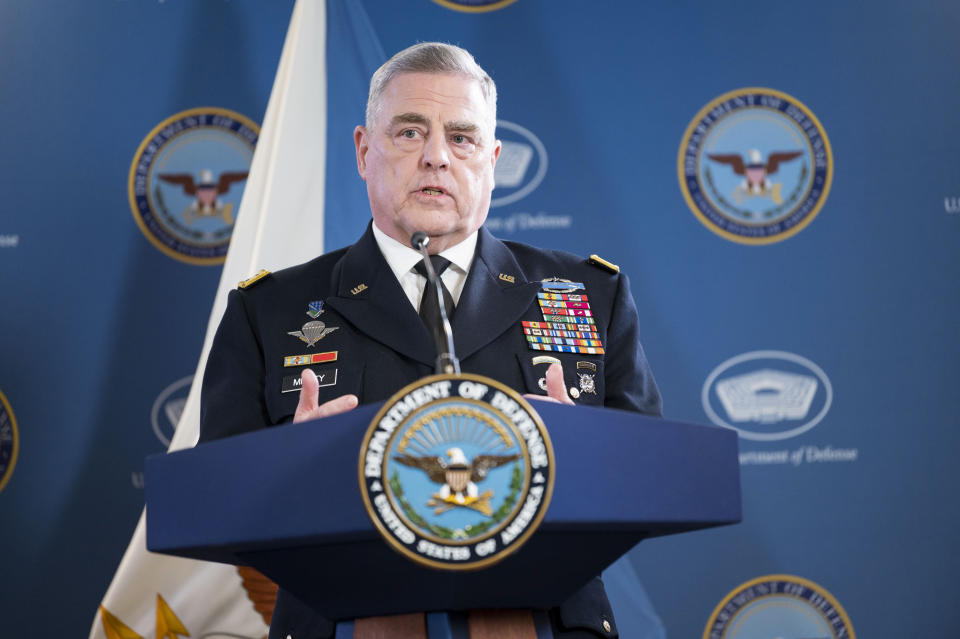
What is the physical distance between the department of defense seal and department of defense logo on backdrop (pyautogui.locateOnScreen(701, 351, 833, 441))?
188cm

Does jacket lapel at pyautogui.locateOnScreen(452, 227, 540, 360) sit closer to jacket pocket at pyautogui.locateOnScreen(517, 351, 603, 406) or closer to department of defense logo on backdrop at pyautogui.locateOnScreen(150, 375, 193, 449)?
jacket pocket at pyautogui.locateOnScreen(517, 351, 603, 406)

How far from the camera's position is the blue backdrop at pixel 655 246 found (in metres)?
2.51

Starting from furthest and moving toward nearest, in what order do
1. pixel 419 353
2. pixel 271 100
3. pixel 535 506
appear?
pixel 271 100 < pixel 419 353 < pixel 535 506

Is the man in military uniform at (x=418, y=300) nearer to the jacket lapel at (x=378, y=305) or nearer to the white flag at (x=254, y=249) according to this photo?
the jacket lapel at (x=378, y=305)

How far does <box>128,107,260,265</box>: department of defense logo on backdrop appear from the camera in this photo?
2604 mm

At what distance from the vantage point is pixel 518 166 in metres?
2.66

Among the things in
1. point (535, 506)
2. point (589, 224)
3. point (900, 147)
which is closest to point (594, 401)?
point (535, 506)

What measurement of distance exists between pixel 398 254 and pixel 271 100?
116cm

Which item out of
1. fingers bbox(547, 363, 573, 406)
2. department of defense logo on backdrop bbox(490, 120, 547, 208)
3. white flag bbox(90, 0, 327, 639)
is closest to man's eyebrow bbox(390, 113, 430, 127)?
fingers bbox(547, 363, 573, 406)

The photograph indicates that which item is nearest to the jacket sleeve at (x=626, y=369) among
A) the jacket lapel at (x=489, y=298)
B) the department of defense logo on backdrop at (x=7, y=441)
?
the jacket lapel at (x=489, y=298)

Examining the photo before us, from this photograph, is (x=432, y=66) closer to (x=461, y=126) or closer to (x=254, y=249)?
(x=461, y=126)

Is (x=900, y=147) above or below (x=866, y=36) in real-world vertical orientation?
below

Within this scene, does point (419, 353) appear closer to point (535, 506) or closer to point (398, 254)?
point (398, 254)

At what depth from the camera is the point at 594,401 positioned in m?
1.36
